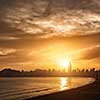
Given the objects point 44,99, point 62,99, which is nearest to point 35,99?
point 44,99

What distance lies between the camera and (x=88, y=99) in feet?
134

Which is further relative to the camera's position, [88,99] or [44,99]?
[44,99]

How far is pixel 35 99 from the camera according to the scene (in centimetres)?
4375

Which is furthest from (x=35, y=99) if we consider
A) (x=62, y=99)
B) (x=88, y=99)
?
(x=88, y=99)

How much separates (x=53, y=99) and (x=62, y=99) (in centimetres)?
147

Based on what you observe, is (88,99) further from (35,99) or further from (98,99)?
(35,99)

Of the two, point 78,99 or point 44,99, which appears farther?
point 44,99

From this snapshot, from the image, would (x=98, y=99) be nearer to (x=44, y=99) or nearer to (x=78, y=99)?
(x=78, y=99)

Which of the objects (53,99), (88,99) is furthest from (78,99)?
(53,99)

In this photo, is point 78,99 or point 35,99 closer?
point 78,99

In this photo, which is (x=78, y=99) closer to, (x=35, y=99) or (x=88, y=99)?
(x=88, y=99)

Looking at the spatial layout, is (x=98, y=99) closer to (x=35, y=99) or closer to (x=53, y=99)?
(x=53, y=99)

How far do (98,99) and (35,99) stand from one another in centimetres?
903

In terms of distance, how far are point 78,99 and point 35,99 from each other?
6720 millimetres
